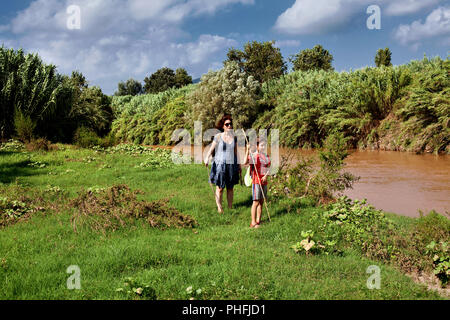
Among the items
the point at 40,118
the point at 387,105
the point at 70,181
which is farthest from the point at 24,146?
the point at 387,105

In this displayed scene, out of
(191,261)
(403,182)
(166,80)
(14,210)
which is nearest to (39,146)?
(14,210)

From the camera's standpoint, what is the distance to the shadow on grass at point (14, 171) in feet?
36.2

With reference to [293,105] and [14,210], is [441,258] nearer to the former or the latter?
[14,210]

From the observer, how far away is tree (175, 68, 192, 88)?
246 feet

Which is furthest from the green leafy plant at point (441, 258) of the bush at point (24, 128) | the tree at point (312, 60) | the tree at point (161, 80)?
the tree at point (161, 80)

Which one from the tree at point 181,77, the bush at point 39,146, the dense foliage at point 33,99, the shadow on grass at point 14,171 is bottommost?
the shadow on grass at point 14,171

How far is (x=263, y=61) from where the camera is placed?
38.3 m

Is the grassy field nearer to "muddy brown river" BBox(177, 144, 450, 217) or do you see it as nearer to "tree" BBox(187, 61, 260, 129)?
"muddy brown river" BBox(177, 144, 450, 217)

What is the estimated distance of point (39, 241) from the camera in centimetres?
587

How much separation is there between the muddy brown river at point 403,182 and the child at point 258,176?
340 cm

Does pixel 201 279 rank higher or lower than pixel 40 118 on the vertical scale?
lower

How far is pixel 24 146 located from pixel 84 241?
1211 centimetres

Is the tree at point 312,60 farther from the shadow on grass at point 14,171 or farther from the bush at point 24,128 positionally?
the shadow on grass at point 14,171
